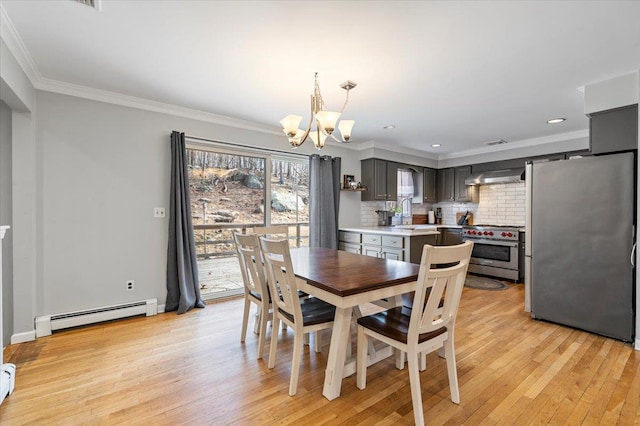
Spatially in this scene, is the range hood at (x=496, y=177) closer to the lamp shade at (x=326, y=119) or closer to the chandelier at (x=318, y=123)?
the chandelier at (x=318, y=123)

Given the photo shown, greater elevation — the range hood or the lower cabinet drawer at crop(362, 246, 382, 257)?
the range hood

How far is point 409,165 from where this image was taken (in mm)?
5734

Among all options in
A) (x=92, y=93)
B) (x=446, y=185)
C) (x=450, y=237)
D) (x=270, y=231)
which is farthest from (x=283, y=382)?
(x=446, y=185)

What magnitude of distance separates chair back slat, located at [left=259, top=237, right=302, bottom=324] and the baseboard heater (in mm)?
2023

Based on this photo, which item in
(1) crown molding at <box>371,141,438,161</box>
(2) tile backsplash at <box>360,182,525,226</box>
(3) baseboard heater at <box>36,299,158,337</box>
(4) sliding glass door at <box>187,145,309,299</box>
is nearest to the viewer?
(3) baseboard heater at <box>36,299,158,337</box>

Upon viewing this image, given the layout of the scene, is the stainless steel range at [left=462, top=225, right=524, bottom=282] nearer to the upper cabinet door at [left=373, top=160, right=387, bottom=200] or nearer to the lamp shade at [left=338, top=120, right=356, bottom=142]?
the upper cabinet door at [left=373, top=160, right=387, bottom=200]

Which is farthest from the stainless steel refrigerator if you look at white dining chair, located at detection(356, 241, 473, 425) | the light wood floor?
white dining chair, located at detection(356, 241, 473, 425)

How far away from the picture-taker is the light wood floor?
5.50 feet

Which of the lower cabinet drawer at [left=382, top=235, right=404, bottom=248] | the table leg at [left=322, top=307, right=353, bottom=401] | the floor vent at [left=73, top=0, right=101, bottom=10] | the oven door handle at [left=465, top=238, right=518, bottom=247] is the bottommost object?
the table leg at [left=322, top=307, right=353, bottom=401]

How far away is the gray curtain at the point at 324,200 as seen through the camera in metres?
4.56

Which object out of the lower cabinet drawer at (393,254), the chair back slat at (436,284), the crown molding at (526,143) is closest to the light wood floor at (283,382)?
the chair back slat at (436,284)

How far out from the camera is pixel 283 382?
6.55 ft

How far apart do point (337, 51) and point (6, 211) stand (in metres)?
3.11

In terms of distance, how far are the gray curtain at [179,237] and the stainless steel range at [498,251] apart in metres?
4.54
